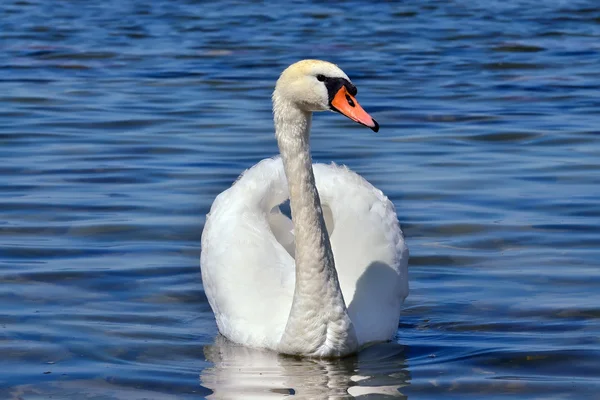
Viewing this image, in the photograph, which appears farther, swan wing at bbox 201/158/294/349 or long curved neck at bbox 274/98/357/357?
swan wing at bbox 201/158/294/349

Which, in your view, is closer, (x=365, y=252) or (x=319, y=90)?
(x=319, y=90)

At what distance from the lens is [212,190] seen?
961cm

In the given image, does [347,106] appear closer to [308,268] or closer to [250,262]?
[308,268]

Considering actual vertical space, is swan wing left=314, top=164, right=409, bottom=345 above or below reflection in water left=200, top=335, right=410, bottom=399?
above

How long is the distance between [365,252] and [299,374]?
0.82 m

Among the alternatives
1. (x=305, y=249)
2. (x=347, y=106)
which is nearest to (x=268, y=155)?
(x=305, y=249)

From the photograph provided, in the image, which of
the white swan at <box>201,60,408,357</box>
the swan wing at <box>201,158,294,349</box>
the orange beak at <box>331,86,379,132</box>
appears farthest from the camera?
the swan wing at <box>201,158,294,349</box>

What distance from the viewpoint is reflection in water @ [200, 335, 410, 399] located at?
18.3 feet

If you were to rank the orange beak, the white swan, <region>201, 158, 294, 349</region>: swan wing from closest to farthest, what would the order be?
the orange beak, the white swan, <region>201, 158, 294, 349</region>: swan wing

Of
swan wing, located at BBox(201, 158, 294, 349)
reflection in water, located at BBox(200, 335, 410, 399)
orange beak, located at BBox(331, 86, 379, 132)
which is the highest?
orange beak, located at BBox(331, 86, 379, 132)

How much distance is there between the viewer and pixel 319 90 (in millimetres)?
5676

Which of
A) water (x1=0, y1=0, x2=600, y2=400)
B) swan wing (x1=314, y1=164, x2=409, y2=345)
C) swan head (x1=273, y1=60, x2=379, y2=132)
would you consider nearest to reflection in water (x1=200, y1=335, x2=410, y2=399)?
water (x1=0, y1=0, x2=600, y2=400)

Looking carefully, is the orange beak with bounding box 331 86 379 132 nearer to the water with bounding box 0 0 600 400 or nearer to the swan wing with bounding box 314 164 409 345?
the swan wing with bounding box 314 164 409 345

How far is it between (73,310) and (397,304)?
169 cm
